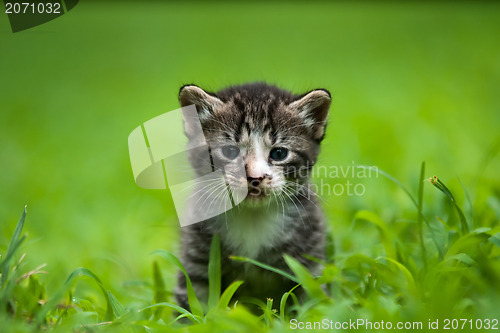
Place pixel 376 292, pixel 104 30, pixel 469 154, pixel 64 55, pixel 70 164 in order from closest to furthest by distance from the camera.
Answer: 1. pixel 376 292
2. pixel 469 154
3. pixel 70 164
4. pixel 64 55
5. pixel 104 30

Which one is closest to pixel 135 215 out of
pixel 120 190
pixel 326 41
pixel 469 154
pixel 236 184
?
pixel 120 190

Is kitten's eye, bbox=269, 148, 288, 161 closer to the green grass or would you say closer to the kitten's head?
the kitten's head

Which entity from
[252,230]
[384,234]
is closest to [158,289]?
[252,230]

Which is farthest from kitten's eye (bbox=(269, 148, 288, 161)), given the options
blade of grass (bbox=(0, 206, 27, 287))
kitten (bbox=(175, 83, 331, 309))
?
blade of grass (bbox=(0, 206, 27, 287))

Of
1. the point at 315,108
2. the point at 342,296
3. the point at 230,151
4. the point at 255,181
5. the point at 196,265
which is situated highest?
the point at 315,108

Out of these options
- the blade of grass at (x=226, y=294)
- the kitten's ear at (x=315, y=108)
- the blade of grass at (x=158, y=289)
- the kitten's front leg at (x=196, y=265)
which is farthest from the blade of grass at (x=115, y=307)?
the kitten's ear at (x=315, y=108)

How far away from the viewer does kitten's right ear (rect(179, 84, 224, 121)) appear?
3547 mm

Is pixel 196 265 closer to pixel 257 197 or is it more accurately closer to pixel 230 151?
pixel 257 197

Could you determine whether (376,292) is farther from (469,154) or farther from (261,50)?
(261,50)

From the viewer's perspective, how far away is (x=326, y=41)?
11117mm

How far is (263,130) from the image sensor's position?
3.54 meters

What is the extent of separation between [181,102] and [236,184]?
0.69m

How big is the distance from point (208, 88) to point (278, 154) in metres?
0.98

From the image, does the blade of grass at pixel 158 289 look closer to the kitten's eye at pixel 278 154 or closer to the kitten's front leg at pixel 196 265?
the kitten's front leg at pixel 196 265
